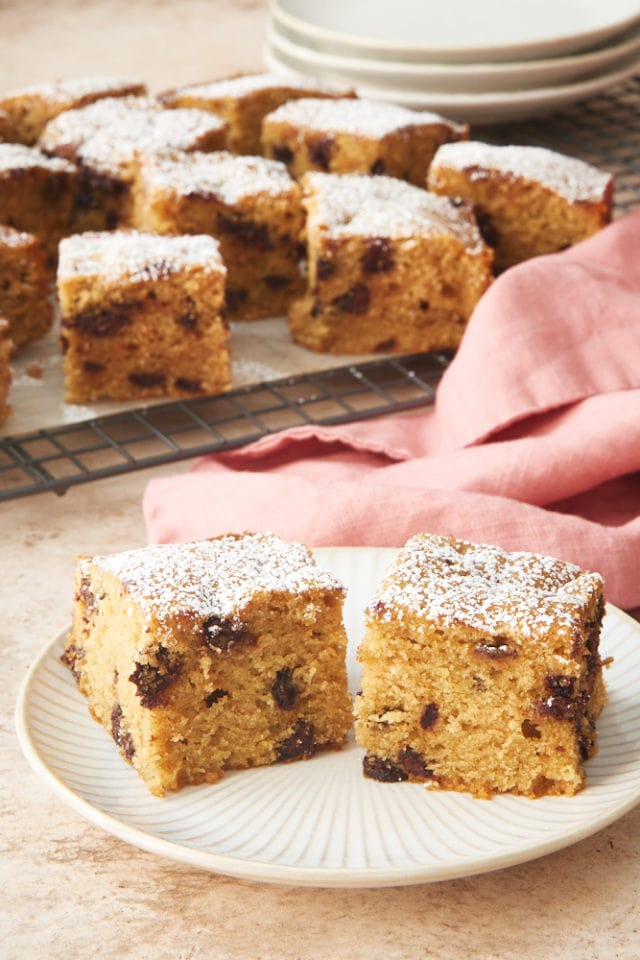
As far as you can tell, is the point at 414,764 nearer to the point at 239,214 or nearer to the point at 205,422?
the point at 205,422

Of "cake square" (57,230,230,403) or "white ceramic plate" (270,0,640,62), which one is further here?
"white ceramic plate" (270,0,640,62)

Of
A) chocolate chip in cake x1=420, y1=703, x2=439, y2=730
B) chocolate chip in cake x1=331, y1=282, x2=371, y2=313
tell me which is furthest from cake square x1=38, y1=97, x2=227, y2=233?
chocolate chip in cake x1=420, y1=703, x2=439, y2=730

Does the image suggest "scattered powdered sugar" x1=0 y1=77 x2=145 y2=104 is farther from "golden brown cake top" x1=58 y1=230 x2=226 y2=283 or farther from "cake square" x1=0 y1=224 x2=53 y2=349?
"golden brown cake top" x1=58 y1=230 x2=226 y2=283

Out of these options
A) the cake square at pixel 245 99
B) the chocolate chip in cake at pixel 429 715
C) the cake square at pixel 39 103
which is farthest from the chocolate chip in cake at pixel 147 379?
the chocolate chip in cake at pixel 429 715

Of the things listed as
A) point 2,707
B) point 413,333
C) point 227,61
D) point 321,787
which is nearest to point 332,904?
point 321,787

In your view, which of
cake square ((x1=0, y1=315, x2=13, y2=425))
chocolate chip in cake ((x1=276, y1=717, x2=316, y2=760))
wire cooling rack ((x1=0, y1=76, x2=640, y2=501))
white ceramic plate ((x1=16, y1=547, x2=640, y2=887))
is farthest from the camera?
cake square ((x1=0, y1=315, x2=13, y2=425))

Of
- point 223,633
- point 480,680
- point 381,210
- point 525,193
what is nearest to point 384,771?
Result: point 480,680
